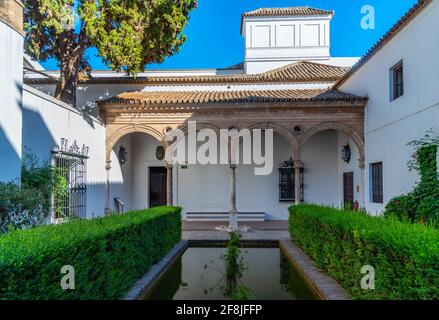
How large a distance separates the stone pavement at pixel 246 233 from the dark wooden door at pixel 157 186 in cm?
160

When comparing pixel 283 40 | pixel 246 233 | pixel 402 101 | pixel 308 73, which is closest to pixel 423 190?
pixel 402 101

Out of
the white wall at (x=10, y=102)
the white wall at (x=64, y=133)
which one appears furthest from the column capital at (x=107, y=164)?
the white wall at (x=10, y=102)

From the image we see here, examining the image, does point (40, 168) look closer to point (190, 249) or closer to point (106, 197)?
point (190, 249)

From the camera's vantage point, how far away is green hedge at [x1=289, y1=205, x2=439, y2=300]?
10.0 feet

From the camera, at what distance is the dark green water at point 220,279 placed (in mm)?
5465

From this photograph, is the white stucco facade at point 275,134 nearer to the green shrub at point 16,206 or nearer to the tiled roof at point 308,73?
the tiled roof at point 308,73

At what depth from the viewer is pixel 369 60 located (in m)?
10.9

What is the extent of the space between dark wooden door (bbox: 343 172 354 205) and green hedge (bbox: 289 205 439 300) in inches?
266

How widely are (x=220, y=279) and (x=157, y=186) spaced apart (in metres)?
8.93

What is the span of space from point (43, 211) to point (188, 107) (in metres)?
6.44

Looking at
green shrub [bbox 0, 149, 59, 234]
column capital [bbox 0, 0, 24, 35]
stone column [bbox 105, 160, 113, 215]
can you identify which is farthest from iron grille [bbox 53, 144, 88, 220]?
column capital [bbox 0, 0, 24, 35]

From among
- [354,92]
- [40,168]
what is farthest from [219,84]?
[40,168]
